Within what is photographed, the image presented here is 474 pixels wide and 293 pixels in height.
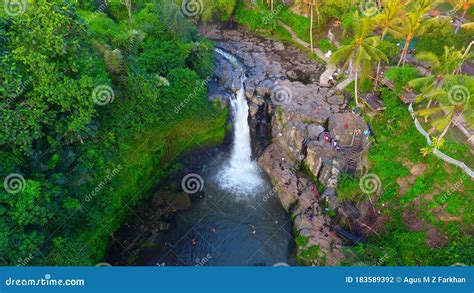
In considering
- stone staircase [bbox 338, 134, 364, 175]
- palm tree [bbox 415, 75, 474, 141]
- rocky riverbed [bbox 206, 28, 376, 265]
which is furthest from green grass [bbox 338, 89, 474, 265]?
palm tree [bbox 415, 75, 474, 141]

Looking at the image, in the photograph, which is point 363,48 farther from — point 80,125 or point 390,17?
point 80,125

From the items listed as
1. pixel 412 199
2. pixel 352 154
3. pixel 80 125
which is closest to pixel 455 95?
pixel 412 199

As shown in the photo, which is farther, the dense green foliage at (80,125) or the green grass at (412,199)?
the green grass at (412,199)

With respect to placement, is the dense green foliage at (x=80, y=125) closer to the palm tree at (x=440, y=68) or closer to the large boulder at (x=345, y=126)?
the large boulder at (x=345, y=126)

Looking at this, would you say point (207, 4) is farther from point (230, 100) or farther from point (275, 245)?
point (275, 245)

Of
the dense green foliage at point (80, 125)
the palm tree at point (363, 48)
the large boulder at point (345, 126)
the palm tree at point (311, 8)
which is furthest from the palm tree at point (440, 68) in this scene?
the dense green foliage at point (80, 125)

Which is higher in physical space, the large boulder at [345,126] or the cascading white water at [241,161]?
the large boulder at [345,126]
